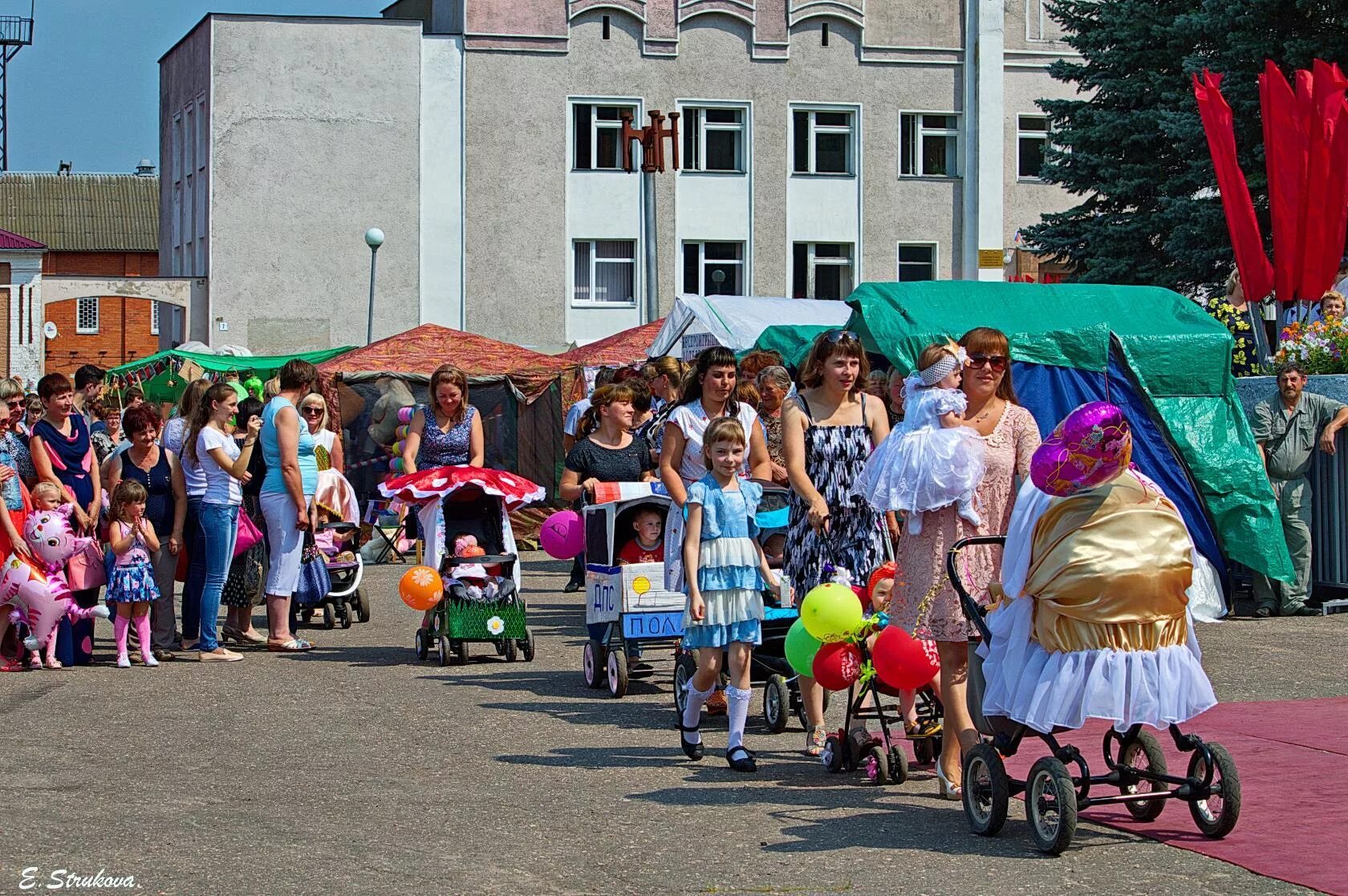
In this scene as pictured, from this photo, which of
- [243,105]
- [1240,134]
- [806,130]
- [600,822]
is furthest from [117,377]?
[600,822]

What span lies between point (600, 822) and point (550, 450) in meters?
18.3

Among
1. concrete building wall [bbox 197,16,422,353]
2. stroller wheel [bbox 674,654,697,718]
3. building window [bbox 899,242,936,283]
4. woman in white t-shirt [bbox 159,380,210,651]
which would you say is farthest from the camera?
building window [bbox 899,242,936,283]

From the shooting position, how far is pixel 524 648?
12.5 meters

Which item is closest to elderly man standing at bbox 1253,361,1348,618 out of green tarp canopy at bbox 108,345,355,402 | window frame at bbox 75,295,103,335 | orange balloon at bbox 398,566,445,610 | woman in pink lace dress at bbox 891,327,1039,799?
orange balloon at bbox 398,566,445,610

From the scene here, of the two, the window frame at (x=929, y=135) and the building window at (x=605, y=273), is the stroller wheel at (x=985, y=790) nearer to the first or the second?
the building window at (x=605, y=273)

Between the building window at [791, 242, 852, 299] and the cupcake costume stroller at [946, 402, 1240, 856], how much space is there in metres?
35.7

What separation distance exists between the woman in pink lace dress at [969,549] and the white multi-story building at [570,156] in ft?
108

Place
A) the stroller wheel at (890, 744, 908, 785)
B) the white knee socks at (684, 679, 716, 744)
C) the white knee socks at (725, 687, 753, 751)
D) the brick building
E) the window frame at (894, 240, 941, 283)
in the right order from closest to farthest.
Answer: the stroller wheel at (890, 744, 908, 785), the white knee socks at (725, 687, 753, 751), the white knee socks at (684, 679, 716, 744), the window frame at (894, 240, 941, 283), the brick building

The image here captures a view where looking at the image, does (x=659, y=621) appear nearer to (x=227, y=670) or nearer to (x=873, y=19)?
(x=227, y=670)

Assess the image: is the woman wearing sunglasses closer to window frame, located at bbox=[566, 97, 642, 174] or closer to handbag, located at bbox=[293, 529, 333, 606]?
handbag, located at bbox=[293, 529, 333, 606]

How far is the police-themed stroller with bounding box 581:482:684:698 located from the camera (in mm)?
10797

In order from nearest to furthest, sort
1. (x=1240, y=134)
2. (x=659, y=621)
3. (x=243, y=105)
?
(x=659, y=621) < (x=1240, y=134) < (x=243, y=105)

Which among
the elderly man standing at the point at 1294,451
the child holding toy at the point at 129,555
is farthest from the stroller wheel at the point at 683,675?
the elderly man standing at the point at 1294,451

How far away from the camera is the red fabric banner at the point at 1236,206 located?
17.4m
